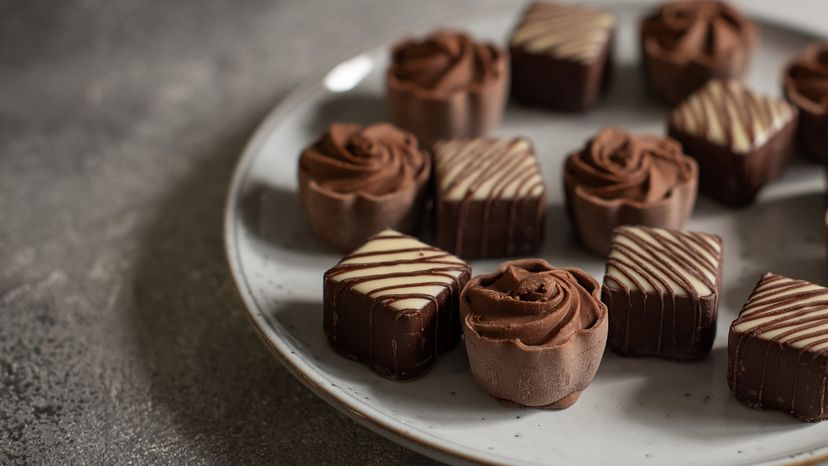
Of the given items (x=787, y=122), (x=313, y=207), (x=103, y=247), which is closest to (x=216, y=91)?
(x=103, y=247)

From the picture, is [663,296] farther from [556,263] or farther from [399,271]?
[399,271]

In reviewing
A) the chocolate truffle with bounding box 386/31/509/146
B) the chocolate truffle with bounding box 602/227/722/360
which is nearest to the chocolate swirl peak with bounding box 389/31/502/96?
the chocolate truffle with bounding box 386/31/509/146

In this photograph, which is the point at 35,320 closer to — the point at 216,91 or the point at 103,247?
the point at 103,247

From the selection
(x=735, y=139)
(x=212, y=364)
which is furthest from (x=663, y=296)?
(x=212, y=364)

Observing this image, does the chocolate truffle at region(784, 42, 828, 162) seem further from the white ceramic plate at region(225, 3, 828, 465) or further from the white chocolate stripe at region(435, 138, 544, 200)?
the white chocolate stripe at region(435, 138, 544, 200)

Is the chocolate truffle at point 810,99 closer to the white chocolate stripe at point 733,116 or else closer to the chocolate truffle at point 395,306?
the white chocolate stripe at point 733,116
